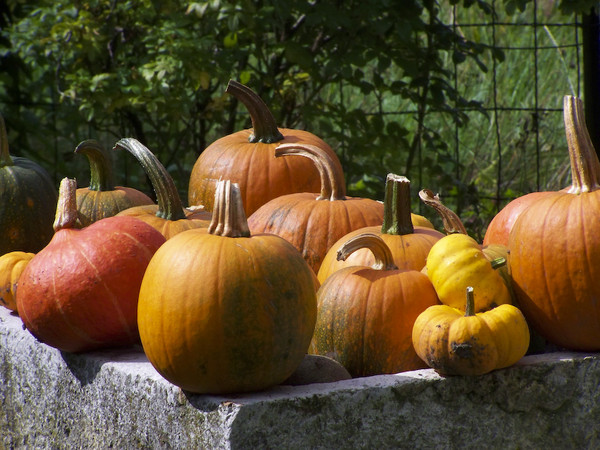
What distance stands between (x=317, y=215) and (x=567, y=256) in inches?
35.3

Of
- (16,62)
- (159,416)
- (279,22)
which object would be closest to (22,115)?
(16,62)

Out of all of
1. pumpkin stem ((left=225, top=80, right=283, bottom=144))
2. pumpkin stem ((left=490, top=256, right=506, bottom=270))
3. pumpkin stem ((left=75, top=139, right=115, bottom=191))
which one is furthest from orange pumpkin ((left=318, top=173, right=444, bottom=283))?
pumpkin stem ((left=75, top=139, right=115, bottom=191))

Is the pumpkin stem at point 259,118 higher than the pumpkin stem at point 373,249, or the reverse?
the pumpkin stem at point 259,118

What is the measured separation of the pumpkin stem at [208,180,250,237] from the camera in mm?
1899

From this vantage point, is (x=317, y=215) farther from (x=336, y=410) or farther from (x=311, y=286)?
(x=336, y=410)

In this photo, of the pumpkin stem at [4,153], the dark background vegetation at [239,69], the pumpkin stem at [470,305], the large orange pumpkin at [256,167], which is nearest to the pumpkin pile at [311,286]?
the pumpkin stem at [470,305]

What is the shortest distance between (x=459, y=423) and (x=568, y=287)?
0.45m

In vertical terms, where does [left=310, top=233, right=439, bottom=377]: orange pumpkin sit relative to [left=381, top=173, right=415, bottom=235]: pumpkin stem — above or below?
below

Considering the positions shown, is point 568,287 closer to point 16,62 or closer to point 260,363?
point 260,363

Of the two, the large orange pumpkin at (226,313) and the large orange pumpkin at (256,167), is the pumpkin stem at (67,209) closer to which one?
the large orange pumpkin at (226,313)

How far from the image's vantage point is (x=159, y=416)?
6.28 ft

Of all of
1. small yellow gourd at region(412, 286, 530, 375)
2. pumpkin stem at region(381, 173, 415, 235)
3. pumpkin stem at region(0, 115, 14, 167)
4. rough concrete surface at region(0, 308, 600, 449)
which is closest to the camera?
rough concrete surface at region(0, 308, 600, 449)

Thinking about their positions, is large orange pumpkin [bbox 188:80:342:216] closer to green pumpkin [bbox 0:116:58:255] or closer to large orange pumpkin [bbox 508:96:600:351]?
green pumpkin [bbox 0:116:58:255]

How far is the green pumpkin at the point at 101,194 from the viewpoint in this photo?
3064mm
